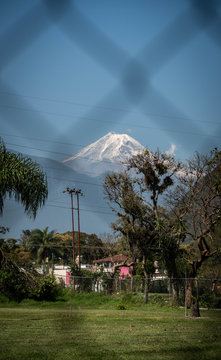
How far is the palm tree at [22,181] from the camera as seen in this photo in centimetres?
1602

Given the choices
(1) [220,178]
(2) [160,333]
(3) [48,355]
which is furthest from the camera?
(1) [220,178]

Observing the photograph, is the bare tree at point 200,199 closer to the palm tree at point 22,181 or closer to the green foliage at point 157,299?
the green foliage at point 157,299

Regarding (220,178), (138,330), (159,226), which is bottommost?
(138,330)

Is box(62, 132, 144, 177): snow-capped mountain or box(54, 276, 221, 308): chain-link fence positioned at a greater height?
box(62, 132, 144, 177): snow-capped mountain

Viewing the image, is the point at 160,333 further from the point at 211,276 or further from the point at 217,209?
the point at 211,276

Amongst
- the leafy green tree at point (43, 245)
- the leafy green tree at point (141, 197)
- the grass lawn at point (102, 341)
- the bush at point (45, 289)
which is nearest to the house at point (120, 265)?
the leafy green tree at point (141, 197)

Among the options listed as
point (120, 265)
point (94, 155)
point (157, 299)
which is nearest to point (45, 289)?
point (157, 299)

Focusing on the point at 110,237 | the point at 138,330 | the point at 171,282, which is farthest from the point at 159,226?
the point at 110,237

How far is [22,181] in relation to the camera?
53.6 feet

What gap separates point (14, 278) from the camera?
782 inches

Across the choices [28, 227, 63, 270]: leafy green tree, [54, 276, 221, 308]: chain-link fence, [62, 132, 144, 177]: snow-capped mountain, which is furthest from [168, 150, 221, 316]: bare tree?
[28, 227, 63, 270]: leafy green tree

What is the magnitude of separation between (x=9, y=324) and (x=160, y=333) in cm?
411

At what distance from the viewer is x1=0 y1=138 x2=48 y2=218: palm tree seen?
1602cm

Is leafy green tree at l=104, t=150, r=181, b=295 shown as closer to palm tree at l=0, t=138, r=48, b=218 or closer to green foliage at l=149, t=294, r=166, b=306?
green foliage at l=149, t=294, r=166, b=306
